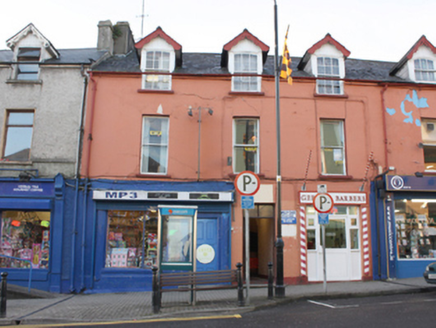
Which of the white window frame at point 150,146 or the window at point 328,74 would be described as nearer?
the white window frame at point 150,146

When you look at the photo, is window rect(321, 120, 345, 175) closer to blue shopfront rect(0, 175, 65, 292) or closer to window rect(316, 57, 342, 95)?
window rect(316, 57, 342, 95)

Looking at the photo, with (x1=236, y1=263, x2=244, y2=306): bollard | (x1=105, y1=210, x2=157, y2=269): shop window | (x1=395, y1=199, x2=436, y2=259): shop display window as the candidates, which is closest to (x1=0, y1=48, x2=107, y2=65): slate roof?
(x1=105, y1=210, x2=157, y2=269): shop window

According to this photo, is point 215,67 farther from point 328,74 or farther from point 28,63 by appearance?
point 28,63

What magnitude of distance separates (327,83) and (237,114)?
3.65 meters

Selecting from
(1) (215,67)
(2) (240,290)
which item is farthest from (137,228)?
(1) (215,67)

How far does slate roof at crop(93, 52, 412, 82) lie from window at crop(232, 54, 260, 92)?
0.49 m

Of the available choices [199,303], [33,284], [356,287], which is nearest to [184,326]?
[199,303]

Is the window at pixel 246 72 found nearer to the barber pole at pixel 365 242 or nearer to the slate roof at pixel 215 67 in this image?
the slate roof at pixel 215 67

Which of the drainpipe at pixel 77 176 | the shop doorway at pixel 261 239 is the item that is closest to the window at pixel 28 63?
the drainpipe at pixel 77 176

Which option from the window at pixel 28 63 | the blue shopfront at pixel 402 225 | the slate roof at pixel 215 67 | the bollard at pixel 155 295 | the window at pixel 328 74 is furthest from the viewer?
the slate roof at pixel 215 67

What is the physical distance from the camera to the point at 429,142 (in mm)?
14094

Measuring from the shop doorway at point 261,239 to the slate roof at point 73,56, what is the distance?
825 cm

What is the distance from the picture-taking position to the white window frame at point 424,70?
14648 millimetres

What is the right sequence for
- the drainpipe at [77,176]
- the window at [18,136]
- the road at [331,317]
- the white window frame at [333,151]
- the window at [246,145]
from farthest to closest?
the white window frame at [333,151] < the window at [246,145] < the window at [18,136] < the drainpipe at [77,176] < the road at [331,317]
